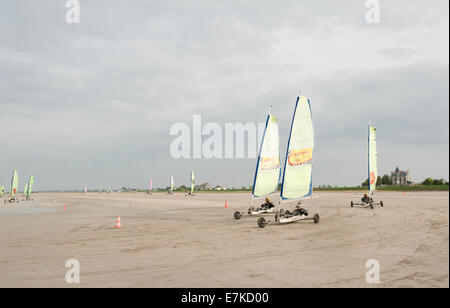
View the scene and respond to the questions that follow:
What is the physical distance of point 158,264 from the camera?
1012cm

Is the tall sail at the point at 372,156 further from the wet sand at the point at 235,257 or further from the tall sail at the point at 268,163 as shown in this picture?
the wet sand at the point at 235,257

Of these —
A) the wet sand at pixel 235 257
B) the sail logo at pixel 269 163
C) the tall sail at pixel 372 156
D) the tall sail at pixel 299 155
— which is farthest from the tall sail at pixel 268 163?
the tall sail at pixel 372 156

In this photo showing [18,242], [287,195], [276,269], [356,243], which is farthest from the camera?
[287,195]

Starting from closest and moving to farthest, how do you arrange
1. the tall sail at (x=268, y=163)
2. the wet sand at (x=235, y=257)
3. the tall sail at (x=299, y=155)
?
the wet sand at (x=235, y=257), the tall sail at (x=299, y=155), the tall sail at (x=268, y=163)

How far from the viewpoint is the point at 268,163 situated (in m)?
24.4

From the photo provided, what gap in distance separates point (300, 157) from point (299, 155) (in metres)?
0.15

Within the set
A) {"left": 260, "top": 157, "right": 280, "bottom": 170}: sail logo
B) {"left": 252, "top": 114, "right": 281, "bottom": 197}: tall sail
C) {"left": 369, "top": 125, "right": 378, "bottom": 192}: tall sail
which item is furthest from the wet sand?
{"left": 369, "top": 125, "right": 378, "bottom": 192}: tall sail

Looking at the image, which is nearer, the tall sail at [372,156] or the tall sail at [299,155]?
the tall sail at [299,155]

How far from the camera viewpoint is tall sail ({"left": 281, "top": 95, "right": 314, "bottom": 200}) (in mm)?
19766

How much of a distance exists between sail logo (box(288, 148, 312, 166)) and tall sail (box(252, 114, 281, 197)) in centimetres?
381

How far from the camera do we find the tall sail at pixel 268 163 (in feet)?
77.8
